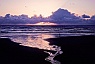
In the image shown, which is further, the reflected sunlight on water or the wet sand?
the reflected sunlight on water

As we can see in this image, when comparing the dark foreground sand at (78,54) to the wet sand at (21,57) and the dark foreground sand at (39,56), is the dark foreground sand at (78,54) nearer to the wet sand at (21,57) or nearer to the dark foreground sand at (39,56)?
the dark foreground sand at (39,56)

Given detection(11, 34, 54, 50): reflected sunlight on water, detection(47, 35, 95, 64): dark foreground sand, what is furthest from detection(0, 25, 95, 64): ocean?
detection(47, 35, 95, 64): dark foreground sand

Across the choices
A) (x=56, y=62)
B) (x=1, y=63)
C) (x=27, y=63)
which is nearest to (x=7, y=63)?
(x=1, y=63)

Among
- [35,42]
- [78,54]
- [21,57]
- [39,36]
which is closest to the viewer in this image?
[21,57]

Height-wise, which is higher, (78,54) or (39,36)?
(78,54)

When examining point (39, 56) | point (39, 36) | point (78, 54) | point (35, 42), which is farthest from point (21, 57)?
point (39, 36)

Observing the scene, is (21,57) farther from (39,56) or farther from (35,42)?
(35,42)

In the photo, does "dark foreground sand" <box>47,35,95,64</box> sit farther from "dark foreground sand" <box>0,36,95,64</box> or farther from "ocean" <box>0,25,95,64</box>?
"ocean" <box>0,25,95,64</box>

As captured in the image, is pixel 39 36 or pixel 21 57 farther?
pixel 39 36

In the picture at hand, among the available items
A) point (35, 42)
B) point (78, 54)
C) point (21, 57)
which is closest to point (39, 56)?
point (21, 57)

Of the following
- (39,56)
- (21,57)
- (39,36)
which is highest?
(21,57)

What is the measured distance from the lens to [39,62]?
2073 centimetres

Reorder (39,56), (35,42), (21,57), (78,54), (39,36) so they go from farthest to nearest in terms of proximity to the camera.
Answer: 1. (39,36)
2. (35,42)
3. (78,54)
4. (39,56)
5. (21,57)

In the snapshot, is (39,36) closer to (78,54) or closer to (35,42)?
(35,42)
